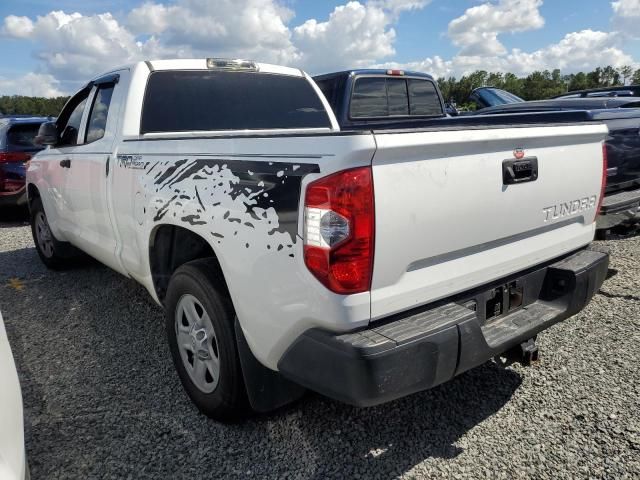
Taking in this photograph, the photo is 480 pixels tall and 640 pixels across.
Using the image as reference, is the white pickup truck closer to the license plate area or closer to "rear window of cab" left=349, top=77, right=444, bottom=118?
the license plate area

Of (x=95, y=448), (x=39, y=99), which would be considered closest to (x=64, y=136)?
(x=95, y=448)

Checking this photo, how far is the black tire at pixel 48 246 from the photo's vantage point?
5.27 m

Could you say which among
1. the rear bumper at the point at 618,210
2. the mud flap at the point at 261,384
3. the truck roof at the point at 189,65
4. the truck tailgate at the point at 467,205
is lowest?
the mud flap at the point at 261,384

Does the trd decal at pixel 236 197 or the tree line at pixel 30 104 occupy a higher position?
the tree line at pixel 30 104

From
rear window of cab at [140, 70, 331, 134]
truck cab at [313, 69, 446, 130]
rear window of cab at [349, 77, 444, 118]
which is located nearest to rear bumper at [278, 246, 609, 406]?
rear window of cab at [140, 70, 331, 134]

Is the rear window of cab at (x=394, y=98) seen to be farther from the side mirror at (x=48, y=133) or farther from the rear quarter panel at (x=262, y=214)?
the rear quarter panel at (x=262, y=214)

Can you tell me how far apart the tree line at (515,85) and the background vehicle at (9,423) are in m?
73.9

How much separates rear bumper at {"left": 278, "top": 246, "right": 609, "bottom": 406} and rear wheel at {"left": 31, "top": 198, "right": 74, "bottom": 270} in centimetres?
398

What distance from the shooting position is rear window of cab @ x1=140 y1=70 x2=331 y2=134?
3.57 m

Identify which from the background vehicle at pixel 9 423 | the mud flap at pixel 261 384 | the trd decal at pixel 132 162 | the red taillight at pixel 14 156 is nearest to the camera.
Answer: the background vehicle at pixel 9 423

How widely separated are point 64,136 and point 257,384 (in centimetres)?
338

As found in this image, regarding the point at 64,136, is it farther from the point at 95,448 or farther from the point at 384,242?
the point at 384,242

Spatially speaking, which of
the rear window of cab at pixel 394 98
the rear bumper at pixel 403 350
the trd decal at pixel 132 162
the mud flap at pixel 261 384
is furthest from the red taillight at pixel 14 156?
the rear bumper at pixel 403 350

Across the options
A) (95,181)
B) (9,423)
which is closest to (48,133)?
(95,181)
